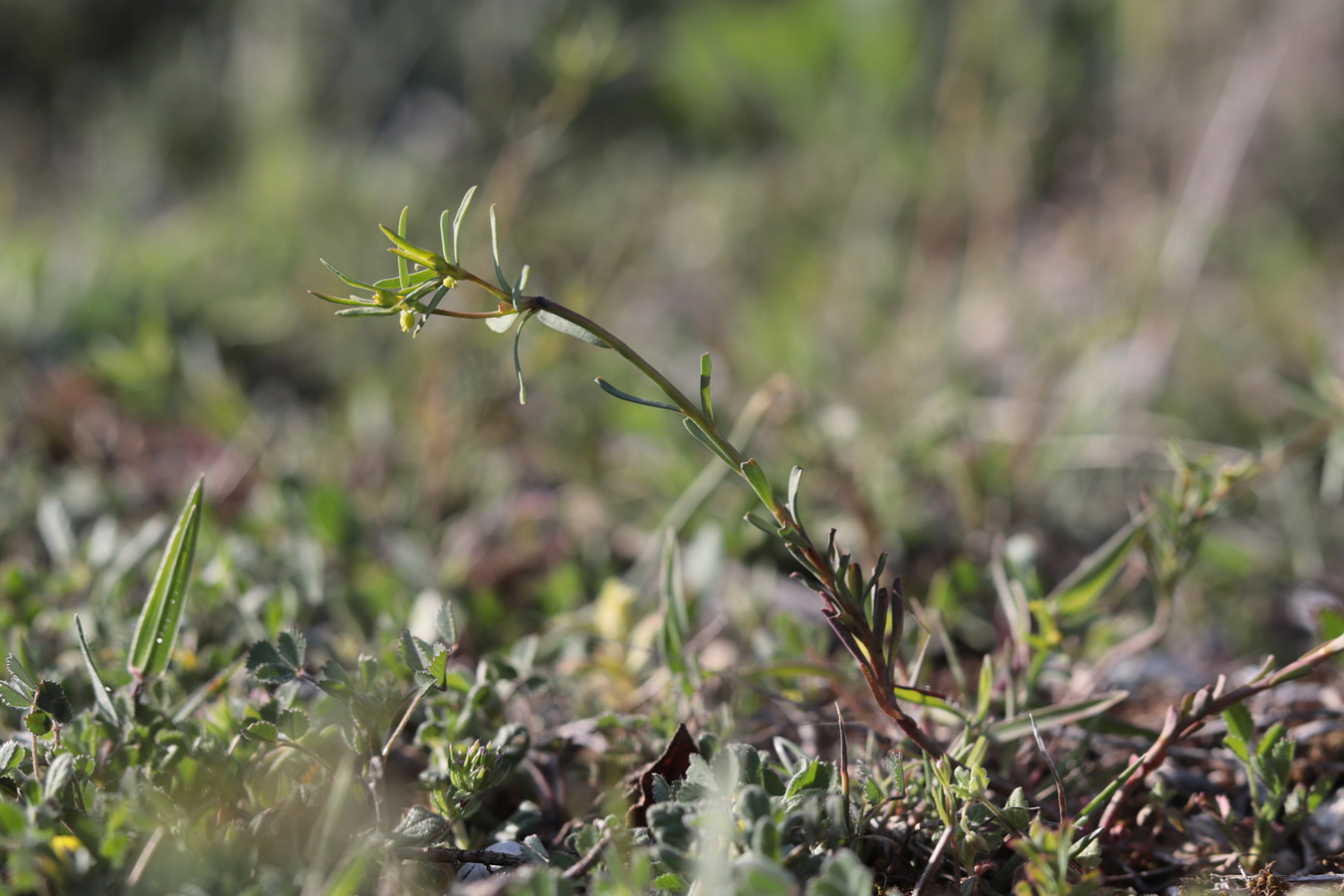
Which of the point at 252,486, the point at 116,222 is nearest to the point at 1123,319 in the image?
the point at 252,486

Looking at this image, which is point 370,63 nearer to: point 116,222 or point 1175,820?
point 116,222

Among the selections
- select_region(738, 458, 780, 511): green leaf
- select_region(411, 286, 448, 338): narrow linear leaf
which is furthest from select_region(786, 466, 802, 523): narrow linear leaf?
select_region(411, 286, 448, 338): narrow linear leaf

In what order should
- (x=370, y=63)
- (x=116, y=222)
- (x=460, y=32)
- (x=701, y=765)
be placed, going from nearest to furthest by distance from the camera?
(x=701, y=765) < (x=116, y=222) < (x=370, y=63) < (x=460, y=32)

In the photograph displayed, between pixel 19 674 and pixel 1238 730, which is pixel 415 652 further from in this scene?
pixel 1238 730

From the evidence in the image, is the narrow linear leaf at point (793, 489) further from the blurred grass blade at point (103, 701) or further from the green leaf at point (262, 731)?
the blurred grass blade at point (103, 701)

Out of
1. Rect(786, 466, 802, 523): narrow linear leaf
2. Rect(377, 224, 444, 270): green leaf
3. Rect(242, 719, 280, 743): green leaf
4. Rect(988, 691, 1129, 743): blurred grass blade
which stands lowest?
Rect(988, 691, 1129, 743): blurred grass blade

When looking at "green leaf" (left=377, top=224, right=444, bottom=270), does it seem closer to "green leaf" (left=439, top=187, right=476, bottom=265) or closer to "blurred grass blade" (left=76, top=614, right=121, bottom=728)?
"green leaf" (left=439, top=187, right=476, bottom=265)
